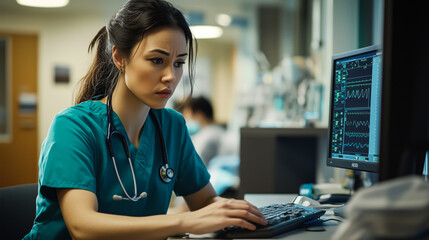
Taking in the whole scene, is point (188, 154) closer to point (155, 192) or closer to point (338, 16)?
point (155, 192)

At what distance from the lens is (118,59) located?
3.74 feet

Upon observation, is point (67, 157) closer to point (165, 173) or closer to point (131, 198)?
point (131, 198)

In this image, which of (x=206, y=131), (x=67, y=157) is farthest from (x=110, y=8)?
(x=67, y=157)

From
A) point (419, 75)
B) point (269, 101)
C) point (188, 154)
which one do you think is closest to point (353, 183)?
point (188, 154)

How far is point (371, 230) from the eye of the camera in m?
0.50

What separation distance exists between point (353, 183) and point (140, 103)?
816 millimetres

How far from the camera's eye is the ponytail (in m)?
1.21

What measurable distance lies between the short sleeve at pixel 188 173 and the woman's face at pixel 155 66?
0.81 ft

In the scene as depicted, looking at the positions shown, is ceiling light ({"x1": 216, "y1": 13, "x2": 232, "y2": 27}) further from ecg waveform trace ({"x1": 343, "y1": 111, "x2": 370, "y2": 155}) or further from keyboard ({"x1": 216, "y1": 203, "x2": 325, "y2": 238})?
keyboard ({"x1": 216, "y1": 203, "x2": 325, "y2": 238})

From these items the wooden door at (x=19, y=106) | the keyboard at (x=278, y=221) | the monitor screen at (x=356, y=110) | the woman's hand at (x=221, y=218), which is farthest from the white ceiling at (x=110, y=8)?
the woman's hand at (x=221, y=218)

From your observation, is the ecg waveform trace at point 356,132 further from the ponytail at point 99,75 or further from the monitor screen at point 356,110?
the ponytail at point 99,75

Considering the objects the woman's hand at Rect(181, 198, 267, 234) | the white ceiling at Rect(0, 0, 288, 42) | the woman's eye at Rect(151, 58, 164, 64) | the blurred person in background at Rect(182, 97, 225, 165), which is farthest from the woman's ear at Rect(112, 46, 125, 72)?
the white ceiling at Rect(0, 0, 288, 42)

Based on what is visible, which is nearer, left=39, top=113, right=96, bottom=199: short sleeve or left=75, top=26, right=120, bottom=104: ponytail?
left=39, top=113, right=96, bottom=199: short sleeve

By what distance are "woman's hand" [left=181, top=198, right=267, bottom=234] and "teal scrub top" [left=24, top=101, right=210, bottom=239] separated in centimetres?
26
